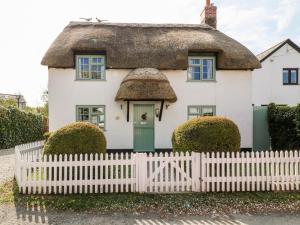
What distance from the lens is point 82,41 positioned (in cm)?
1498


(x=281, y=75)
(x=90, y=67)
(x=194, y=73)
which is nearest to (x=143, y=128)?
(x=194, y=73)

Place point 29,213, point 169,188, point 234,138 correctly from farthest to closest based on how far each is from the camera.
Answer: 1. point 234,138
2. point 169,188
3. point 29,213

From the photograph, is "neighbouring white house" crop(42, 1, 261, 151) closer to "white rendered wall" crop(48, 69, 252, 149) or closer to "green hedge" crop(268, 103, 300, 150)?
"white rendered wall" crop(48, 69, 252, 149)

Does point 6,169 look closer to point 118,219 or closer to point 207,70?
point 118,219

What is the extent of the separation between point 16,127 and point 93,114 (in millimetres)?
9789

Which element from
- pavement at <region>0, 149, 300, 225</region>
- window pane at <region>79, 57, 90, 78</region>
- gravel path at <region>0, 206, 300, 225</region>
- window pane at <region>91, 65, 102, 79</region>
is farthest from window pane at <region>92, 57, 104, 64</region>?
gravel path at <region>0, 206, 300, 225</region>

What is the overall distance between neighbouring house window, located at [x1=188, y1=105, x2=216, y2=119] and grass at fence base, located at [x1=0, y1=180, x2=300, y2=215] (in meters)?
7.48

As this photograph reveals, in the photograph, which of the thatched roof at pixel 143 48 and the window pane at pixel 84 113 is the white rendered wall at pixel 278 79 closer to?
the thatched roof at pixel 143 48

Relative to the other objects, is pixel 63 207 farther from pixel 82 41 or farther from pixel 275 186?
pixel 82 41

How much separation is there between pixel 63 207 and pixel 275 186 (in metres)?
5.84

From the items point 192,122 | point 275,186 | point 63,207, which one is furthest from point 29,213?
point 275,186

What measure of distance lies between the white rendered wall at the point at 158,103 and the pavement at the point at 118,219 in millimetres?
8136

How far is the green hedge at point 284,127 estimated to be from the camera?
13.2m

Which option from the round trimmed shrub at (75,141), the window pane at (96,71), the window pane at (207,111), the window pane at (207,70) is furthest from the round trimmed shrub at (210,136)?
the window pane at (96,71)
